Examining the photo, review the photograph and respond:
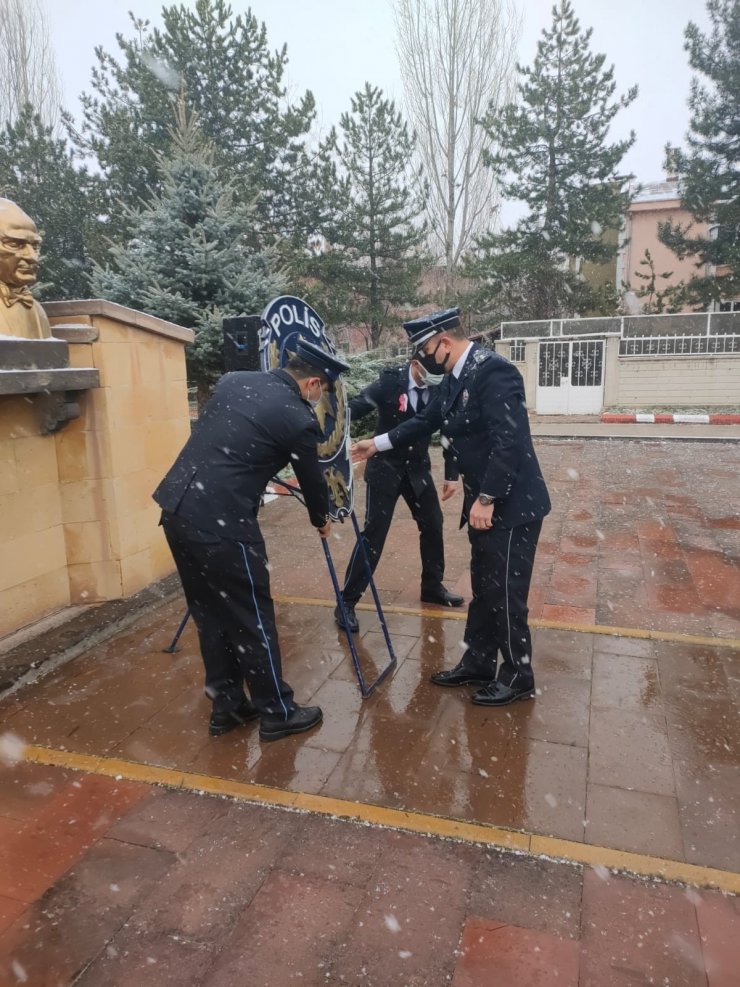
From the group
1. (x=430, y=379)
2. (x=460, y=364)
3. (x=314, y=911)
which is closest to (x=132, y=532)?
(x=430, y=379)

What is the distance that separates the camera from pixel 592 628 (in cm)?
411

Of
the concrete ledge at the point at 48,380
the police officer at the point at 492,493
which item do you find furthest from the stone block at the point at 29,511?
the police officer at the point at 492,493

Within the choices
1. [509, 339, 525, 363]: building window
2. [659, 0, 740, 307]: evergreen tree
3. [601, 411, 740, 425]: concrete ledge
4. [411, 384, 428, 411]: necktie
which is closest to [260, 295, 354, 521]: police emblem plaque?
[411, 384, 428, 411]: necktie

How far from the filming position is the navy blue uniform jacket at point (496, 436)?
311 cm

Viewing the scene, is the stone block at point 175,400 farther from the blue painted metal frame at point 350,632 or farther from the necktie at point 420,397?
the necktie at point 420,397

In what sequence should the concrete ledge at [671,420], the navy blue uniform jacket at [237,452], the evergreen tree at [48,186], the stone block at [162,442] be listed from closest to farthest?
the navy blue uniform jacket at [237,452], the stone block at [162,442], the concrete ledge at [671,420], the evergreen tree at [48,186]

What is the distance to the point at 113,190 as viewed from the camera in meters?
15.8

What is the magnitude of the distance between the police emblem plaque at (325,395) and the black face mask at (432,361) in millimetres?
534

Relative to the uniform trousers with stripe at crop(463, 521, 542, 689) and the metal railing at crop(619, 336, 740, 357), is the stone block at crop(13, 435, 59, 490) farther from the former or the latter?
the metal railing at crop(619, 336, 740, 357)

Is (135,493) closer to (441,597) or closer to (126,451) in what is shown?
(126,451)

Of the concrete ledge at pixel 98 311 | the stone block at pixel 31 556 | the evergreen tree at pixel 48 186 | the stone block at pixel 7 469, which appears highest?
the evergreen tree at pixel 48 186

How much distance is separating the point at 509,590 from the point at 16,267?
122 inches

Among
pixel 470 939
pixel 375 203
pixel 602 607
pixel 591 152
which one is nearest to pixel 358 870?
pixel 470 939

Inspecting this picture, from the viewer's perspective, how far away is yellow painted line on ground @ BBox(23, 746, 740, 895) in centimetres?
222
